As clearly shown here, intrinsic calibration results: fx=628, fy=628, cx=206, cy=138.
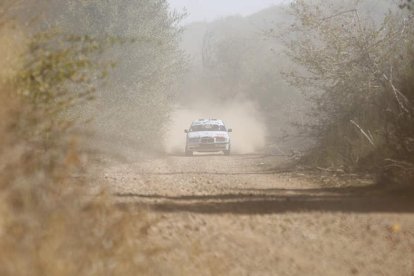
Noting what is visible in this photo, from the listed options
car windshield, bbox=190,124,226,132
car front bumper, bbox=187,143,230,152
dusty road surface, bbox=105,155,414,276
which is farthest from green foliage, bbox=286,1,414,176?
car windshield, bbox=190,124,226,132

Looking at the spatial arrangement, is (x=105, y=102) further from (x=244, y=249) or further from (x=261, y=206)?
(x=244, y=249)

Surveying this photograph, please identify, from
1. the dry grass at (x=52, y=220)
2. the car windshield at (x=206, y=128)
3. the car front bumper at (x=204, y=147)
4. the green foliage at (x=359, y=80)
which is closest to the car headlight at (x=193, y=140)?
the car front bumper at (x=204, y=147)

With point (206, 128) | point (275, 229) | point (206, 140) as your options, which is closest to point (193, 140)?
point (206, 140)

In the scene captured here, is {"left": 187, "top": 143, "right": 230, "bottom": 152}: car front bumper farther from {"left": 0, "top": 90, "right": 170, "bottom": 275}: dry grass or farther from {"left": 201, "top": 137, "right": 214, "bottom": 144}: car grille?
{"left": 0, "top": 90, "right": 170, "bottom": 275}: dry grass

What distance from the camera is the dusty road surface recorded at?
19.6ft

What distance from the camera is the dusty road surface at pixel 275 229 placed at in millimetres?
5969

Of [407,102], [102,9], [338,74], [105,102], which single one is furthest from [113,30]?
[407,102]

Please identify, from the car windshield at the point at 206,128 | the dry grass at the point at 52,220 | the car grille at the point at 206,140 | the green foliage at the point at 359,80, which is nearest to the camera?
the dry grass at the point at 52,220

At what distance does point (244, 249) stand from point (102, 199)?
1548 mm

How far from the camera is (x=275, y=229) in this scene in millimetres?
7590

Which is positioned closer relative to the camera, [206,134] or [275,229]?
[275,229]

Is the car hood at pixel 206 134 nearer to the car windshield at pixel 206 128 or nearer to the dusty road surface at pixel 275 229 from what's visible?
the car windshield at pixel 206 128

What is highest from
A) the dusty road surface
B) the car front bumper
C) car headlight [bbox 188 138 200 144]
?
car headlight [bbox 188 138 200 144]

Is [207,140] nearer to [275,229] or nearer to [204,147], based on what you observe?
[204,147]
